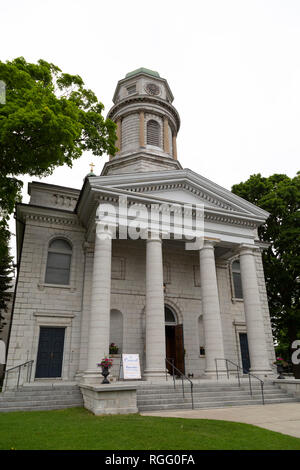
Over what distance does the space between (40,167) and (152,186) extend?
6.30 meters

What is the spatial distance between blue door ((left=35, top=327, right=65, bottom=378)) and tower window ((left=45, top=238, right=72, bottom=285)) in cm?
279

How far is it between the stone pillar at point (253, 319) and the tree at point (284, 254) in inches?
306

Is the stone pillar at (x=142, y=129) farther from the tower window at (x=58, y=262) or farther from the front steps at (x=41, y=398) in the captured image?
the front steps at (x=41, y=398)

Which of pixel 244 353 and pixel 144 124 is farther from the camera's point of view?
pixel 144 124

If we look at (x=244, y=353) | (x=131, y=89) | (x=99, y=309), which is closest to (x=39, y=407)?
(x=99, y=309)

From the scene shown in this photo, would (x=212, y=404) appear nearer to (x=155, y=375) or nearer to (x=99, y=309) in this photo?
(x=155, y=375)

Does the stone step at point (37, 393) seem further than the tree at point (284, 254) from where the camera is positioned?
No

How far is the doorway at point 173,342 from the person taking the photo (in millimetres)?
18641

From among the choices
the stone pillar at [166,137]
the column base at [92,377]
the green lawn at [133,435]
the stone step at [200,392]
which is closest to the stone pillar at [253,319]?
the stone step at [200,392]

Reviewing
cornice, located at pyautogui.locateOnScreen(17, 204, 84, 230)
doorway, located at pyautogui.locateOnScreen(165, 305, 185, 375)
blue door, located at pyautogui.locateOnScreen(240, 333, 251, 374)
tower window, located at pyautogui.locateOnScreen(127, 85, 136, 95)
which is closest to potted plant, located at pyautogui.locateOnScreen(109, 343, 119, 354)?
doorway, located at pyautogui.locateOnScreen(165, 305, 185, 375)

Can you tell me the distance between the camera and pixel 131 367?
1403cm

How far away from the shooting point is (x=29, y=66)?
559 inches
